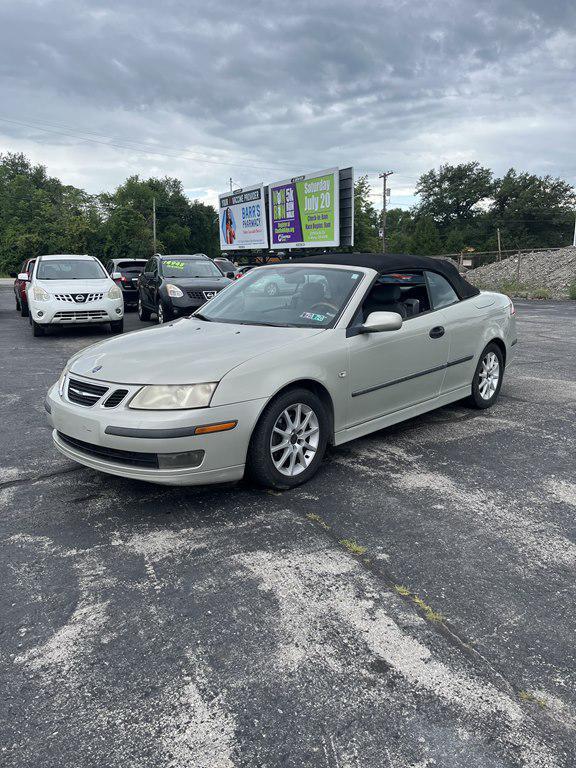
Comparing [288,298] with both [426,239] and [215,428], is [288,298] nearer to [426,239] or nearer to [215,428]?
[215,428]

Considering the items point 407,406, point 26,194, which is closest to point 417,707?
point 407,406

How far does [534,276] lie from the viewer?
30.3 metres

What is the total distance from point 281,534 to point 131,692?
4.35ft

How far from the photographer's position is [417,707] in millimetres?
2094

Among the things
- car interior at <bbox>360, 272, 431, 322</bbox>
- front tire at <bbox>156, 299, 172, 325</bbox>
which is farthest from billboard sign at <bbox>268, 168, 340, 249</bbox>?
car interior at <bbox>360, 272, 431, 322</bbox>

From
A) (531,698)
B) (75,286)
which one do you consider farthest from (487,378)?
(75,286)

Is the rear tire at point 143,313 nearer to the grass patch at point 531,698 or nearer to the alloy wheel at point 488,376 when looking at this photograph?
the alloy wheel at point 488,376

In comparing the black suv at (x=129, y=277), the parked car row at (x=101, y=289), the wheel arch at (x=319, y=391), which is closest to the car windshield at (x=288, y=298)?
the wheel arch at (x=319, y=391)

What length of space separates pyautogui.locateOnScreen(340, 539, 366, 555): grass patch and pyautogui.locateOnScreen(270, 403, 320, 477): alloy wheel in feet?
2.45

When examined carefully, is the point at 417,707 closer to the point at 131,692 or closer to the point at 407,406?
the point at 131,692

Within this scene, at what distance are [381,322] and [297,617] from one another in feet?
7.53

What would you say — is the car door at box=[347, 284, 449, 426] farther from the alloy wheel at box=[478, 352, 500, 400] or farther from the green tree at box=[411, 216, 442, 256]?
the green tree at box=[411, 216, 442, 256]

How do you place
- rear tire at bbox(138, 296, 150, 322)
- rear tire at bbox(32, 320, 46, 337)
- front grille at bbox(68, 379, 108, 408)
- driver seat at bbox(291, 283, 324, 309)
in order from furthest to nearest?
rear tire at bbox(138, 296, 150, 322) → rear tire at bbox(32, 320, 46, 337) → driver seat at bbox(291, 283, 324, 309) → front grille at bbox(68, 379, 108, 408)

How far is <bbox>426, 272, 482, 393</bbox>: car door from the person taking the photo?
17.3 feet
